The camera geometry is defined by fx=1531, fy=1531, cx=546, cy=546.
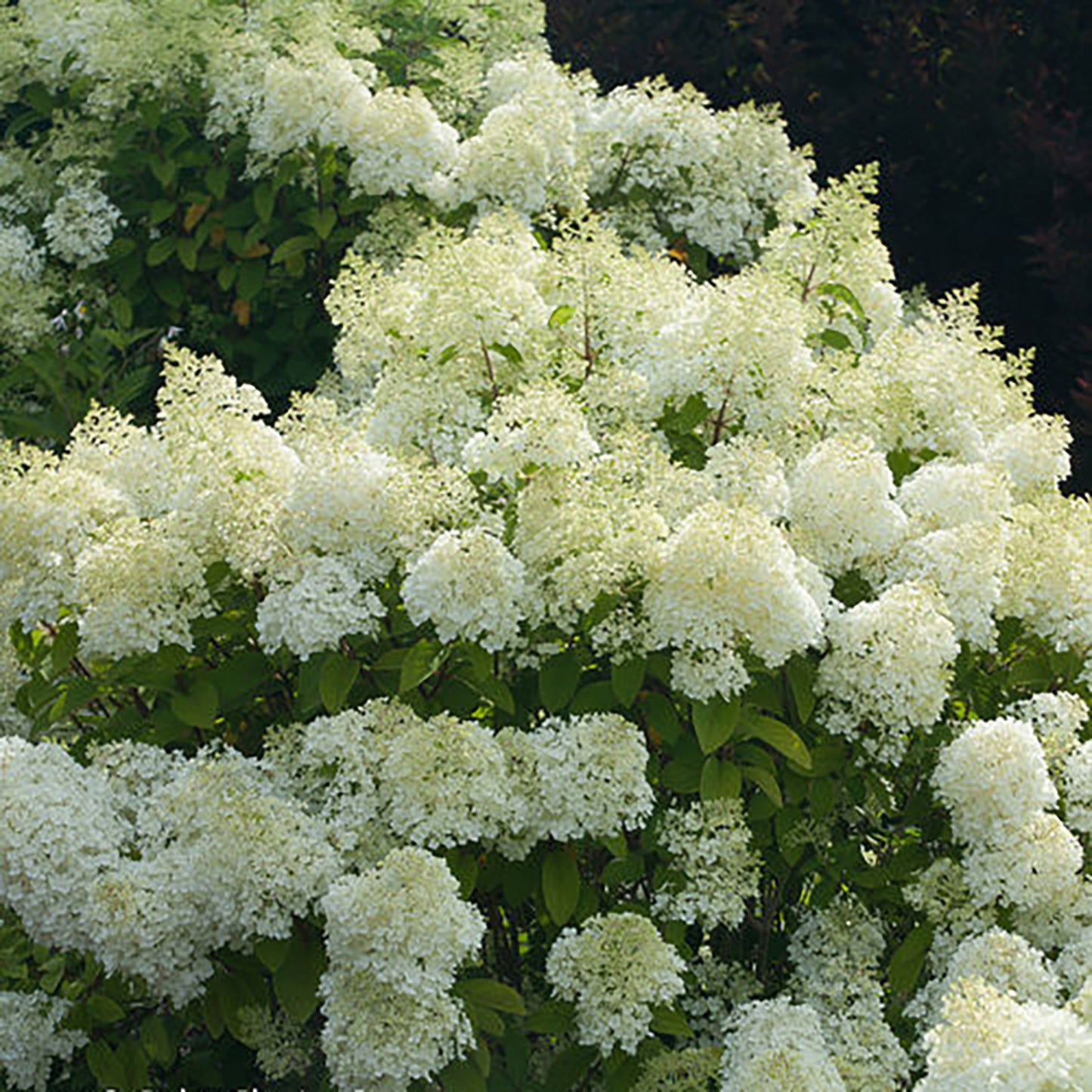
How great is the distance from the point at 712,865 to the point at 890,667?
0.48 m

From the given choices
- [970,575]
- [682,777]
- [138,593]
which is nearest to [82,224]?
[138,593]

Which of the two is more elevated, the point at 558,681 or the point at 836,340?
the point at 836,340

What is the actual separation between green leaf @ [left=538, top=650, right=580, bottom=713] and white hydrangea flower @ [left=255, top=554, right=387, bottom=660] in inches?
12.9

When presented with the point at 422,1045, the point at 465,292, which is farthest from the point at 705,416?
the point at 422,1045

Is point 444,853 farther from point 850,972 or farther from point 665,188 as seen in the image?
point 665,188

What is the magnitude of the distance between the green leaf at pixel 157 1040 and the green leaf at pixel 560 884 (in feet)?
2.35

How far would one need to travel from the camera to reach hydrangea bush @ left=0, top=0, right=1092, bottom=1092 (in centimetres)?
258

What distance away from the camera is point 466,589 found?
2.74 metres

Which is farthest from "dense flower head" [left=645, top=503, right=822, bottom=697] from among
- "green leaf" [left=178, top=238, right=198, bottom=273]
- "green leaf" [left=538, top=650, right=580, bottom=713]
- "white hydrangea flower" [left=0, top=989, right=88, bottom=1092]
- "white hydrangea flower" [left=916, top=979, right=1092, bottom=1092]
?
"green leaf" [left=178, top=238, right=198, bottom=273]

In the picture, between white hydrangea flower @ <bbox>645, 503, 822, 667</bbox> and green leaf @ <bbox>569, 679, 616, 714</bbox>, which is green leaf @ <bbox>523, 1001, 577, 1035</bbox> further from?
white hydrangea flower @ <bbox>645, 503, 822, 667</bbox>

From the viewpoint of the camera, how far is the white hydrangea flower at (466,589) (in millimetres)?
2738

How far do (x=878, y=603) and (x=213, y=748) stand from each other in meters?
1.30

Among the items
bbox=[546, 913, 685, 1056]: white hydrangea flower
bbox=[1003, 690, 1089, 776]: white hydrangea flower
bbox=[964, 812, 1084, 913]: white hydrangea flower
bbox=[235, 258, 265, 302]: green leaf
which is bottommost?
bbox=[235, 258, 265, 302]: green leaf

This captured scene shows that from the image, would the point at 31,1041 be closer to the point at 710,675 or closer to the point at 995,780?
the point at 710,675
